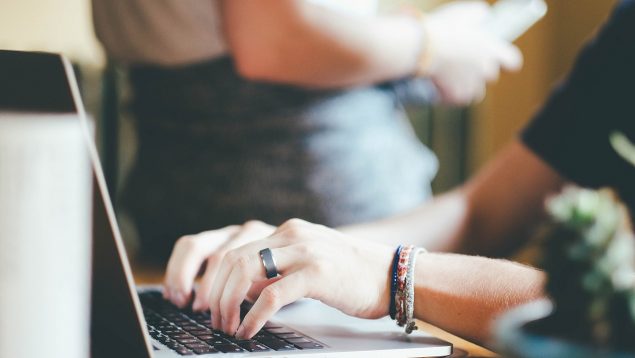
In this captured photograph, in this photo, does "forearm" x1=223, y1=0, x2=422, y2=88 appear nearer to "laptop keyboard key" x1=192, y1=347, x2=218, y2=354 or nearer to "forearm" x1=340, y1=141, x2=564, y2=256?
"forearm" x1=340, y1=141, x2=564, y2=256

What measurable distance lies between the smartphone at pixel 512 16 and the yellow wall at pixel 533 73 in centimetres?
134

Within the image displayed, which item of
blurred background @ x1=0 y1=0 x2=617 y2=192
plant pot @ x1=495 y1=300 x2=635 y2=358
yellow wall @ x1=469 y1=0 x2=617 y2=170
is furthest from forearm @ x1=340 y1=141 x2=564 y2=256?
yellow wall @ x1=469 y1=0 x2=617 y2=170

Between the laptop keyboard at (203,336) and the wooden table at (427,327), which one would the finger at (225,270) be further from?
the wooden table at (427,327)

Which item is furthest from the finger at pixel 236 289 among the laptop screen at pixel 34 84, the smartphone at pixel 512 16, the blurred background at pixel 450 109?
the blurred background at pixel 450 109

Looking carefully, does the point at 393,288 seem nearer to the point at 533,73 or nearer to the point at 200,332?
the point at 200,332

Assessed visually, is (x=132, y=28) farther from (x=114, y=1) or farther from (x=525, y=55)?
(x=525, y=55)

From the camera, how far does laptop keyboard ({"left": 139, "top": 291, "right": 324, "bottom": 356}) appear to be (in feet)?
2.16

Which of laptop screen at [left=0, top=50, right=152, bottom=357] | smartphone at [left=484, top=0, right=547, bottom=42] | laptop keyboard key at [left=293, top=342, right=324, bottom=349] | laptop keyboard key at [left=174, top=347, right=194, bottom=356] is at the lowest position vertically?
laptop keyboard key at [left=293, top=342, right=324, bottom=349]

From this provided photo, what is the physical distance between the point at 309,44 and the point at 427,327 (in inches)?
20.5

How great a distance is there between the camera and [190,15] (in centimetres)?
122

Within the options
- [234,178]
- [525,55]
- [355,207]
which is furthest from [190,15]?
[525,55]

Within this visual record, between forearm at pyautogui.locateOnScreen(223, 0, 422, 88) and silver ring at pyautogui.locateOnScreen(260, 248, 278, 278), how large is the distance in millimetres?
531

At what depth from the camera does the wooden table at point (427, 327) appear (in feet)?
2.46

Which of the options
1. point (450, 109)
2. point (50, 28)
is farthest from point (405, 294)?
point (450, 109)
